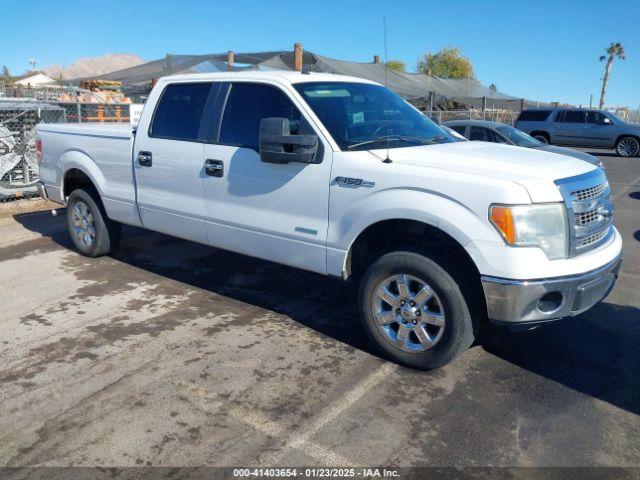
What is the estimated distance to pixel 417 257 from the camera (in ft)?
12.4

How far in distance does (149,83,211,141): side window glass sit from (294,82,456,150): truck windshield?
42.5 inches

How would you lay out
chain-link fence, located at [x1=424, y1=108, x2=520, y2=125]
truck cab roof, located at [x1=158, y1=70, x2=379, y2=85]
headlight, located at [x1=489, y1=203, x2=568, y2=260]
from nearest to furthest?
headlight, located at [x1=489, y1=203, x2=568, y2=260] < truck cab roof, located at [x1=158, y1=70, x2=379, y2=85] < chain-link fence, located at [x1=424, y1=108, x2=520, y2=125]

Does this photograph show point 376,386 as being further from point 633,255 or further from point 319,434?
point 633,255

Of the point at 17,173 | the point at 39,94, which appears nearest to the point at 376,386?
the point at 17,173

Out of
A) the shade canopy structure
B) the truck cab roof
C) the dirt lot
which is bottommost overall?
the dirt lot

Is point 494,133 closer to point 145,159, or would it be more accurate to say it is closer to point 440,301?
point 145,159

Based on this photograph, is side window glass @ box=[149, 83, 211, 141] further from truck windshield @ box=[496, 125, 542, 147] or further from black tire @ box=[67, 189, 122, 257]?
truck windshield @ box=[496, 125, 542, 147]

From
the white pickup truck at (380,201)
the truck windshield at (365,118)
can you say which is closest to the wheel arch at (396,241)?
the white pickup truck at (380,201)

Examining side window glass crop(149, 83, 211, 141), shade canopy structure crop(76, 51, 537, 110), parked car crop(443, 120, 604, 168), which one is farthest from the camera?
shade canopy structure crop(76, 51, 537, 110)

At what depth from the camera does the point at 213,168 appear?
15.9 ft

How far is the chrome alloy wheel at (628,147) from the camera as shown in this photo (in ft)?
65.6

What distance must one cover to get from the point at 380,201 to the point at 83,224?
413 centimetres

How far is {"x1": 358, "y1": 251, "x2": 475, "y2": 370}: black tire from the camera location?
3.67 m

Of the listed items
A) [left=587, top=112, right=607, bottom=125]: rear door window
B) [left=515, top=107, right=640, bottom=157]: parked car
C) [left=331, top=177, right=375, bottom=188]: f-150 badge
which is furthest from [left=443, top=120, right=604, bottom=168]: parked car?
[left=587, top=112, right=607, bottom=125]: rear door window
